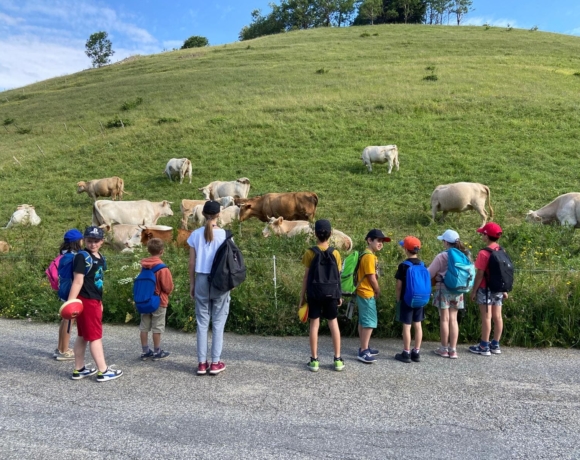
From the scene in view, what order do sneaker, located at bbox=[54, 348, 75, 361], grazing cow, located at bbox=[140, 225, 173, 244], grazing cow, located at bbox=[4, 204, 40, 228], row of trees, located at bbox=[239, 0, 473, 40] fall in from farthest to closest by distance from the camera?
row of trees, located at bbox=[239, 0, 473, 40] < grazing cow, located at bbox=[4, 204, 40, 228] < grazing cow, located at bbox=[140, 225, 173, 244] < sneaker, located at bbox=[54, 348, 75, 361]

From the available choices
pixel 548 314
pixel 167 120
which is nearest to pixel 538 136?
pixel 548 314

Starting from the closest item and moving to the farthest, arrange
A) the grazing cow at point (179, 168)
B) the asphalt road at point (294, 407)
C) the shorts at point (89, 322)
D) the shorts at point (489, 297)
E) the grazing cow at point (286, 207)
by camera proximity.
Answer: the asphalt road at point (294, 407) → the shorts at point (89, 322) → the shorts at point (489, 297) → the grazing cow at point (286, 207) → the grazing cow at point (179, 168)

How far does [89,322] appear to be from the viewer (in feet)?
17.5

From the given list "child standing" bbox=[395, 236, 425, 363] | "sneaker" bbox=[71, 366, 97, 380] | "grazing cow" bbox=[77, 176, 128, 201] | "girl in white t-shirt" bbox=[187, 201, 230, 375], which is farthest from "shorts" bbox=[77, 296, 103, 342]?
"grazing cow" bbox=[77, 176, 128, 201]

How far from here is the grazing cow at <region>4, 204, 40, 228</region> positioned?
15.7 metres

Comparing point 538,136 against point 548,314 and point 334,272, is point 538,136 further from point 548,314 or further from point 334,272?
point 334,272

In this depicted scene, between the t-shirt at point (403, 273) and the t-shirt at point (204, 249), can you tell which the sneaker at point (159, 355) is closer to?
the t-shirt at point (204, 249)

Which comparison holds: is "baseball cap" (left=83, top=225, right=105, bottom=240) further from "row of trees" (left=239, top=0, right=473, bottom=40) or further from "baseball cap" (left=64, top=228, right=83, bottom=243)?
"row of trees" (left=239, top=0, right=473, bottom=40)

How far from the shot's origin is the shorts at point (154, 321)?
238 inches

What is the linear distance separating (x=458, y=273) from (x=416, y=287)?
1.98 ft

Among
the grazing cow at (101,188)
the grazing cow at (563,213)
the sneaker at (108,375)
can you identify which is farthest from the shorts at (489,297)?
the grazing cow at (101,188)

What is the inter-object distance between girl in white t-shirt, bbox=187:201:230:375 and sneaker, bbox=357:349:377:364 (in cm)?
166

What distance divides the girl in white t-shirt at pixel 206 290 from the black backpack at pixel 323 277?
3.25 feet

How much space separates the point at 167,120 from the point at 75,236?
25.8 metres
